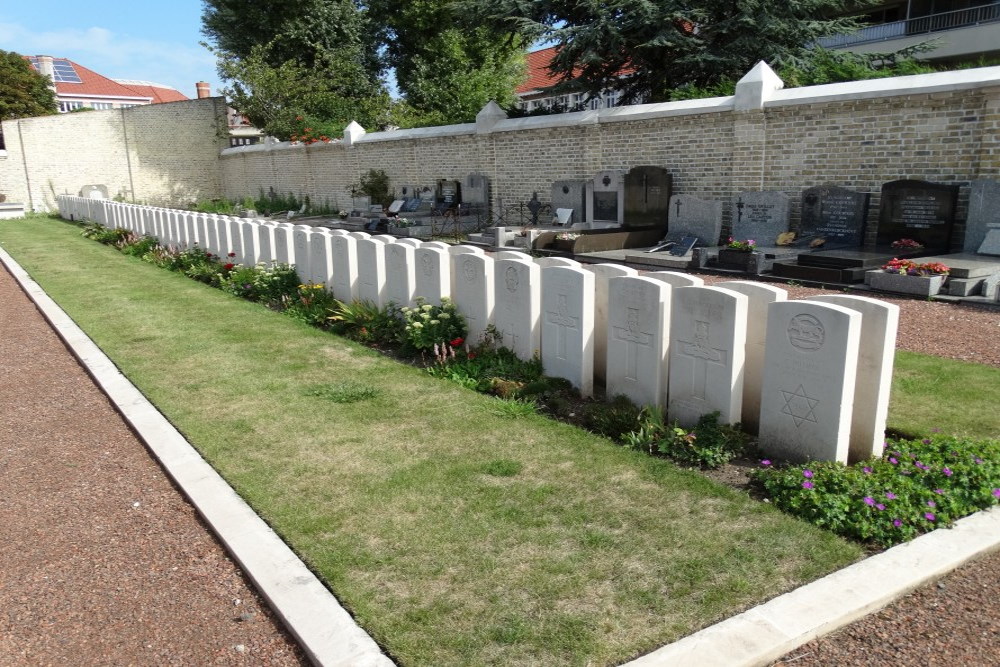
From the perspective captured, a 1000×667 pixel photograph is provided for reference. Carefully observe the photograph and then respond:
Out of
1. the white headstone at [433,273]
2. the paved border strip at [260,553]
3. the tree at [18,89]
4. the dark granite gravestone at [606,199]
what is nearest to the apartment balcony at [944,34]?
the dark granite gravestone at [606,199]

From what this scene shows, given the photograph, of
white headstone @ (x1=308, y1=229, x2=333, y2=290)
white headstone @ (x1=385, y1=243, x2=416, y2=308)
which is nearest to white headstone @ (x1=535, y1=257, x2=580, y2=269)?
white headstone @ (x1=385, y1=243, x2=416, y2=308)

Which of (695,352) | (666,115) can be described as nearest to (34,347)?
(695,352)

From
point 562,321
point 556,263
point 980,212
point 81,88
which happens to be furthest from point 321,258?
point 81,88

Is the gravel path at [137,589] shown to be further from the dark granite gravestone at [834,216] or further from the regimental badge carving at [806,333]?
the dark granite gravestone at [834,216]

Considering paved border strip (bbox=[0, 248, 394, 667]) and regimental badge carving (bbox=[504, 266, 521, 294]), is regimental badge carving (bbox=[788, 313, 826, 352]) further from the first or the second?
paved border strip (bbox=[0, 248, 394, 667])

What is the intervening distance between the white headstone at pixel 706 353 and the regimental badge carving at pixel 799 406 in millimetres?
359

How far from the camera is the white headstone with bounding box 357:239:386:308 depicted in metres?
8.10

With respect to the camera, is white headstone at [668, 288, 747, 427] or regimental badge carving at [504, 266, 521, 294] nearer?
white headstone at [668, 288, 747, 427]

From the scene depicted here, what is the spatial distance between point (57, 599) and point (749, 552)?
312cm

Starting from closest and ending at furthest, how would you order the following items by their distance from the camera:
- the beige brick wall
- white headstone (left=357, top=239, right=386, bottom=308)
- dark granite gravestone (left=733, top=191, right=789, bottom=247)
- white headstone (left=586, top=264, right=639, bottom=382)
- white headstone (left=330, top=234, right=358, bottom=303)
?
white headstone (left=586, top=264, right=639, bottom=382), white headstone (left=357, top=239, right=386, bottom=308), white headstone (left=330, top=234, right=358, bottom=303), dark granite gravestone (left=733, top=191, right=789, bottom=247), the beige brick wall

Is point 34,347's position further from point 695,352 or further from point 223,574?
point 695,352

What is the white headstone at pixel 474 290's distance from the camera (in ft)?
21.6

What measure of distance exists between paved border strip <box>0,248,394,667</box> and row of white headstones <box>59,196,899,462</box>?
2.67 meters

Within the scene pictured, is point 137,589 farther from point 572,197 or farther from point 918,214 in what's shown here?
point 572,197
